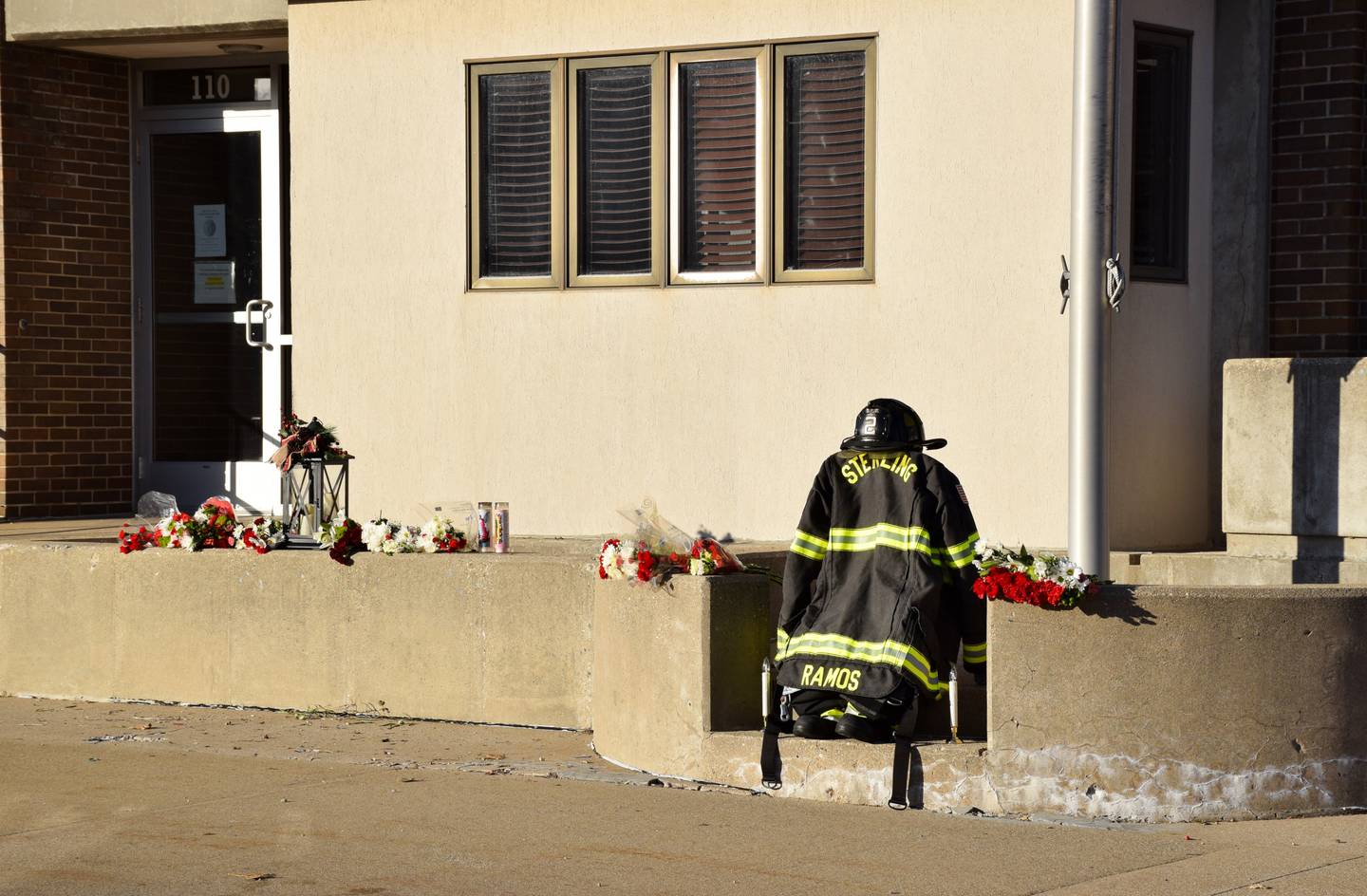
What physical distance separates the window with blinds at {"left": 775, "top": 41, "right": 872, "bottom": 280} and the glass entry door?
490 cm

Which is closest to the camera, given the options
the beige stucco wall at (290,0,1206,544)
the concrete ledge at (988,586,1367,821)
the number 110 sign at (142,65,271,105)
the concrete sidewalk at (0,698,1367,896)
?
the concrete sidewalk at (0,698,1367,896)

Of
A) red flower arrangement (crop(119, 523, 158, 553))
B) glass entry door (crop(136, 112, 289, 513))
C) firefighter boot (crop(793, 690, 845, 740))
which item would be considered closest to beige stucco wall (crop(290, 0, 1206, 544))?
red flower arrangement (crop(119, 523, 158, 553))

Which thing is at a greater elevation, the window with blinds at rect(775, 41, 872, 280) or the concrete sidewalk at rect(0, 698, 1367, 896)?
the window with blinds at rect(775, 41, 872, 280)

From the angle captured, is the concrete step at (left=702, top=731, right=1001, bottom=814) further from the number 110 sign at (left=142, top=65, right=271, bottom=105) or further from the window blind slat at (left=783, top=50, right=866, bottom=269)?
the number 110 sign at (left=142, top=65, right=271, bottom=105)

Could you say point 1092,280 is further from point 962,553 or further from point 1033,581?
point 1033,581

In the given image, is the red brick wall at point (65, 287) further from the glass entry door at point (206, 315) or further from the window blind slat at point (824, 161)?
the window blind slat at point (824, 161)

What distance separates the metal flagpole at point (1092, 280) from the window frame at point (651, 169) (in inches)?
143

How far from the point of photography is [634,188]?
1177 cm

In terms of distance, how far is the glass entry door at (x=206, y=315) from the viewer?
14.6 metres

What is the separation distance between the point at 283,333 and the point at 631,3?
440 cm

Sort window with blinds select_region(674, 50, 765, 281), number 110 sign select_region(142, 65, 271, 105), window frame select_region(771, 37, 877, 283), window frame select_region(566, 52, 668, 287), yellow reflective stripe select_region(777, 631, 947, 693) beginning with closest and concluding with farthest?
yellow reflective stripe select_region(777, 631, 947, 693) → window frame select_region(771, 37, 877, 283) → window with blinds select_region(674, 50, 765, 281) → window frame select_region(566, 52, 668, 287) → number 110 sign select_region(142, 65, 271, 105)

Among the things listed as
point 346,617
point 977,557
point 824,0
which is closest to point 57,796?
point 346,617

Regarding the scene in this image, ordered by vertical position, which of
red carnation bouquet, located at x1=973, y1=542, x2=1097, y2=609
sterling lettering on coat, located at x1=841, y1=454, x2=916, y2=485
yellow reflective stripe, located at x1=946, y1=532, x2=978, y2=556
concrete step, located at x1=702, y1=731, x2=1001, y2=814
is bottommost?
concrete step, located at x1=702, y1=731, x2=1001, y2=814

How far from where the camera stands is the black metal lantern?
11078 millimetres
